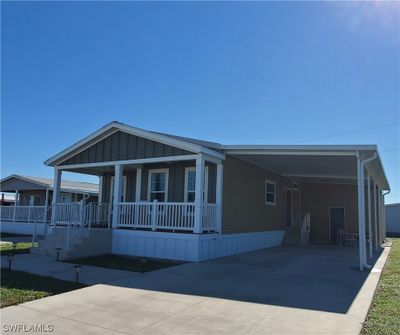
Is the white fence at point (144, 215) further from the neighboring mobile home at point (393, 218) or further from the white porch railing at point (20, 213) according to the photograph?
the neighboring mobile home at point (393, 218)

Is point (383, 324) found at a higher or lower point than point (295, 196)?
lower

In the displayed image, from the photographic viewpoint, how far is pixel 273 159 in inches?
556

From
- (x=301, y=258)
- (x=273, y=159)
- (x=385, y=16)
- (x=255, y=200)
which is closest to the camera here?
(x=385, y=16)

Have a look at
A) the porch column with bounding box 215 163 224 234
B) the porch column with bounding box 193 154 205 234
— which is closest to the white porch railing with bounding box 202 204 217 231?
the porch column with bounding box 215 163 224 234

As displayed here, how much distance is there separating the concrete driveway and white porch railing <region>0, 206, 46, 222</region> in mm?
17404

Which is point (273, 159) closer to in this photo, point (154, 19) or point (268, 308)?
point (154, 19)

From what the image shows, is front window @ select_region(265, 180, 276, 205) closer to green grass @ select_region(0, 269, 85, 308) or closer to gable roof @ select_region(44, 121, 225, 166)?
gable roof @ select_region(44, 121, 225, 166)

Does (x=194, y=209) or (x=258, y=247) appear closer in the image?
(x=194, y=209)

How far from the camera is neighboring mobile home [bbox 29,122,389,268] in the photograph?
38.0 feet

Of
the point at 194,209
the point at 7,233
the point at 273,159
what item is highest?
the point at 273,159

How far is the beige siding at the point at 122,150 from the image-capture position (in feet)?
41.0

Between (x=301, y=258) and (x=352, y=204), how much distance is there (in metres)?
10.4

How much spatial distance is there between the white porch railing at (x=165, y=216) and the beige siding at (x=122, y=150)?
1.67m

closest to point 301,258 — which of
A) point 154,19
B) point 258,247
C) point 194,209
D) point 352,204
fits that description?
point 258,247
